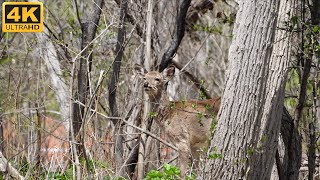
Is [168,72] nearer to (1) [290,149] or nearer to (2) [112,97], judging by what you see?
(2) [112,97]

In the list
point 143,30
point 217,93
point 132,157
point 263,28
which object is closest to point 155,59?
point 143,30

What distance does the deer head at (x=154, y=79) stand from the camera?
11500mm

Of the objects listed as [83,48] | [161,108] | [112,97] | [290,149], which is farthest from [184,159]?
[83,48]

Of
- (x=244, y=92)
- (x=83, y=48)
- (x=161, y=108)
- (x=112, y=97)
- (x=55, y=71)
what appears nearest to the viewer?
(x=244, y=92)

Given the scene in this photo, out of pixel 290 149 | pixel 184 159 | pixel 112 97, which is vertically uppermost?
pixel 112 97

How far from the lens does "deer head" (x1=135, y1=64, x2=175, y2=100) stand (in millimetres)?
11500

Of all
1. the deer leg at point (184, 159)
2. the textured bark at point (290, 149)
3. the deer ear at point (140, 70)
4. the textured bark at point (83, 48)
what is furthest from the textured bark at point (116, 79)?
the textured bark at point (290, 149)

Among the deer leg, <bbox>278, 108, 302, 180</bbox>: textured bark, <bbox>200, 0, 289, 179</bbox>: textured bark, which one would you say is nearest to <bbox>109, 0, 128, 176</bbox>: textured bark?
the deer leg

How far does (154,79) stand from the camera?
1155cm

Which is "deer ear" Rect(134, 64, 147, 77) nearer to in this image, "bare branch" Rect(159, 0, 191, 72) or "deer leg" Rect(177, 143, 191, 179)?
"bare branch" Rect(159, 0, 191, 72)

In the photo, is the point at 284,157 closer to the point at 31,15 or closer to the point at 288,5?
the point at 288,5

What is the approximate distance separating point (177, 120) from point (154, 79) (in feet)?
3.07

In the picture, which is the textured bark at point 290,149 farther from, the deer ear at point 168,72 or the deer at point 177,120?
the deer ear at point 168,72

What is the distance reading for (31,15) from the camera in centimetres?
1029
